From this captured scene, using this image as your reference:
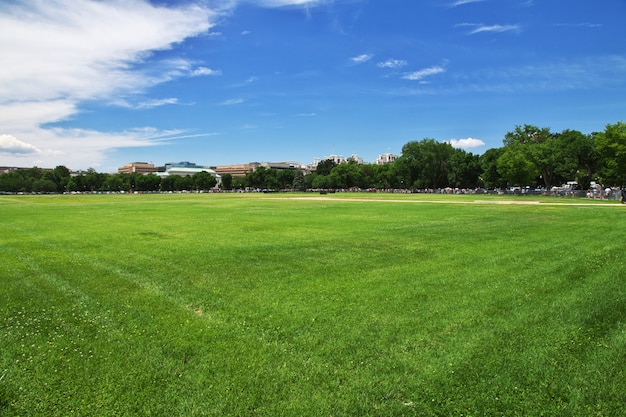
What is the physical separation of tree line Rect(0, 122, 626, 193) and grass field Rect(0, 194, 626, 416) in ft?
208

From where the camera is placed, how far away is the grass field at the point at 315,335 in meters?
4.84

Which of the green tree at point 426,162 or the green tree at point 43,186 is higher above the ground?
the green tree at point 426,162

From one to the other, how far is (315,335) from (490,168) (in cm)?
10794

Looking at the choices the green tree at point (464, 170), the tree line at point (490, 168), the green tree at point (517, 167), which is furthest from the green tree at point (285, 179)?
the green tree at point (517, 167)

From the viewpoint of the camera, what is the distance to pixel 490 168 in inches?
4082

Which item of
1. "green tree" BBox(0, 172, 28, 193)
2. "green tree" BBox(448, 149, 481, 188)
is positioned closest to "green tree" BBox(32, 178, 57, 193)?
"green tree" BBox(0, 172, 28, 193)

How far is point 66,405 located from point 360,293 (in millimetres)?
5764

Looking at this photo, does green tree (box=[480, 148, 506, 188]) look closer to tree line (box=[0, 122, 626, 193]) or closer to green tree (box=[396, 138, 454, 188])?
tree line (box=[0, 122, 626, 193])

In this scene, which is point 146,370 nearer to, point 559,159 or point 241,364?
point 241,364

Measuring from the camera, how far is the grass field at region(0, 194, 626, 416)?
191 inches

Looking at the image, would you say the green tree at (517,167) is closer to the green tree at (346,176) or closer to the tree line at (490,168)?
the tree line at (490,168)

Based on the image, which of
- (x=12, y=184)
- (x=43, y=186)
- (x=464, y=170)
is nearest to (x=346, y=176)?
(x=464, y=170)

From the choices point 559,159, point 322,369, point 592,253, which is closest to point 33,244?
point 322,369

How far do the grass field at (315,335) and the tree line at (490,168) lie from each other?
63.5m
